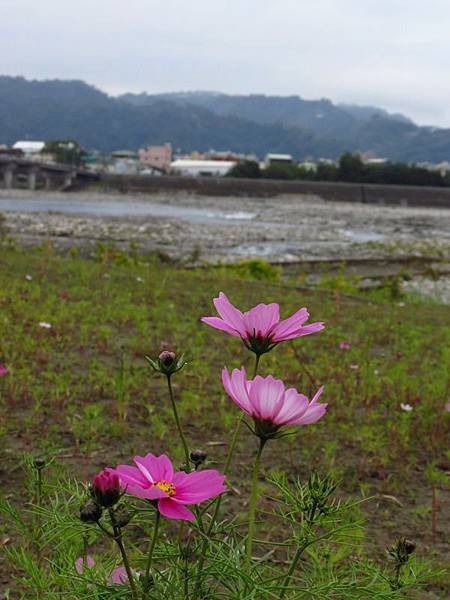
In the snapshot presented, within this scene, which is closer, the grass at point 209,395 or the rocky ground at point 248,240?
the grass at point 209,395

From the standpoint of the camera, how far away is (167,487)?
2.37ft

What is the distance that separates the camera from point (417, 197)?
5019 centimetres

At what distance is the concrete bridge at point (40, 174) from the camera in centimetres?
5553

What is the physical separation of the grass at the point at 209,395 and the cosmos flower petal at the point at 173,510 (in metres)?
0.28

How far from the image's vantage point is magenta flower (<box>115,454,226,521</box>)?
0.67 m

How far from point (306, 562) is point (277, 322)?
1144 millimetres

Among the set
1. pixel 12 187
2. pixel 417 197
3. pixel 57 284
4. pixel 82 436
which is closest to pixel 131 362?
pixel 82 436

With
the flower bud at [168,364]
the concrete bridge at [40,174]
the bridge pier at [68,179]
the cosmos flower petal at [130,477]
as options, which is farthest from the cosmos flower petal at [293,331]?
the bridge pier at [68,179]

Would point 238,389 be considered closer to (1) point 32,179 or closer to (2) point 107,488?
(2) point 107,488

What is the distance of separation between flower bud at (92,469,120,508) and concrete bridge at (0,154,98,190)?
5583cm

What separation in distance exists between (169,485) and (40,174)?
196 ft

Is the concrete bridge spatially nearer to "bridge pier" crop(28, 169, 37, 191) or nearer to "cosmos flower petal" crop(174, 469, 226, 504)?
"bridge pier" crop(28, 169, 37, 191)

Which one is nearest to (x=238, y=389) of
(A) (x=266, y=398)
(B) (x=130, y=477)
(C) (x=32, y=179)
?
(A) (x=266, y=398)

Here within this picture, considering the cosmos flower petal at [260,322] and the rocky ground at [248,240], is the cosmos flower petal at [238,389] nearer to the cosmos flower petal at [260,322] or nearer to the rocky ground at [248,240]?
the cosmos flower petal at [260,322]
